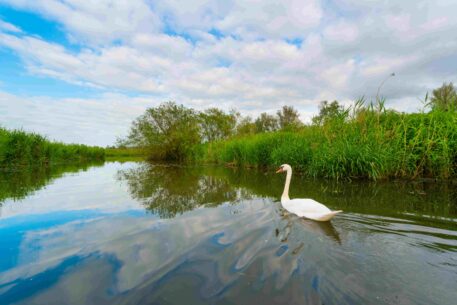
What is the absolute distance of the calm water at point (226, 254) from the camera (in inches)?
80.0

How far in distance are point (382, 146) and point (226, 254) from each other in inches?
297

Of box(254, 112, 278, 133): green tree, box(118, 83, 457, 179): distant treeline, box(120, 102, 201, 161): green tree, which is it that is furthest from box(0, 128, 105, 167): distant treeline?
box(254, 112, 278, 133): green tree

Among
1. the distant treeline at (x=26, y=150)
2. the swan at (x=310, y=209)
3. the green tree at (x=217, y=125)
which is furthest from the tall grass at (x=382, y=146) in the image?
the green tree at (x=217, y=125)

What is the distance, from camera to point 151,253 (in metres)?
2.82

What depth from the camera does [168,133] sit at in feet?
86.0

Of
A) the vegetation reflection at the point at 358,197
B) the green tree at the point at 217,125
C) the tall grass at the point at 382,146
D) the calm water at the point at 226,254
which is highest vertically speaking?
the green tree at the point at 217,125

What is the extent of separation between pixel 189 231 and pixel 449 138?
8.35m

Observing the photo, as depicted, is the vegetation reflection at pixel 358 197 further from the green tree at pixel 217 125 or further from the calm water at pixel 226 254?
the green tree at pixel 217 125

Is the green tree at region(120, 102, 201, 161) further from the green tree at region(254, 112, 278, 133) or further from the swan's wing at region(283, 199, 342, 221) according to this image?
the swan's wing at region(283, 199, 342, 221)

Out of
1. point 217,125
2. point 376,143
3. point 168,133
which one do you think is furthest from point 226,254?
point 217,125

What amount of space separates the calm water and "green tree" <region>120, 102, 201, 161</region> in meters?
19.7

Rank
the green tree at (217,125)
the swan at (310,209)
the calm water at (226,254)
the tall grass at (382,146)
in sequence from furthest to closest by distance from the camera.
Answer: the green tree at (217,125) → the tall grass at (382,146) → the swan at (310,209) → the calm water at (226,254)

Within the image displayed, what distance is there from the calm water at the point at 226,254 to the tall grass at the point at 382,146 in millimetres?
2818

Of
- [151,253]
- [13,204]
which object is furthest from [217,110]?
[151,253]
